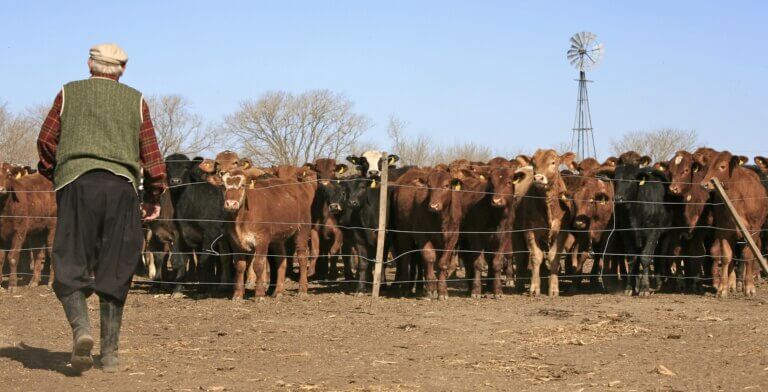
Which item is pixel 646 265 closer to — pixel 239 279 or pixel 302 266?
pixel 302 266

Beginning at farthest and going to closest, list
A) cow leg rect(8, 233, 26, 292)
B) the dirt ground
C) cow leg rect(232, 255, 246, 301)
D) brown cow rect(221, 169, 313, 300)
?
cow leg rect(8, 233, 26, 292) → cow leg rect(232, 255, 246, 301) → brown cow rect(221, 169, 313, 300) → the dirt ground

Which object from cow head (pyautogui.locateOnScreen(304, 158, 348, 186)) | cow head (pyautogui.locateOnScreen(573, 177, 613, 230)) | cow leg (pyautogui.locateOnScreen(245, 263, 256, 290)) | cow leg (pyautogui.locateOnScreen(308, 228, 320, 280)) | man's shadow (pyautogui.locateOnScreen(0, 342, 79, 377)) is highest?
cow head (pyautogui.locateOnScreen(304, 158, 348, 186))

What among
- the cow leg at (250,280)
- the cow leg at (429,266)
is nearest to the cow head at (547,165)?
the cow leg at (429,266)

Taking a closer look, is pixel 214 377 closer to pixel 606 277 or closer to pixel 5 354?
pixel 5 354

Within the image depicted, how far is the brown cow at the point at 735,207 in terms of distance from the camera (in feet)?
50.1

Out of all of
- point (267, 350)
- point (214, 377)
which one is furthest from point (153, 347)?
point (214, 377)

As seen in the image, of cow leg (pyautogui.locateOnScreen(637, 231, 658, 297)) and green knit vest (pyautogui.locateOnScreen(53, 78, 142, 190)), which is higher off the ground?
green knit vest (pyautogui.locateOnScreen(53, 78, 142, 190))

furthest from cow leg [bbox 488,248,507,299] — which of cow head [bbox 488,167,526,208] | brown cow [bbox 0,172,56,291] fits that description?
brown cow [bbox 0,172,56,291]

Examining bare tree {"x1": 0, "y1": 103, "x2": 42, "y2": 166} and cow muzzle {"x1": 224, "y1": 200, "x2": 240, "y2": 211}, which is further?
bare tree {"x1": 0, "y1": 103, "x2": 42, "y2": 166}

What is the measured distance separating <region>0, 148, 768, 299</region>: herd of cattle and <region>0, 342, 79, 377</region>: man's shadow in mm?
5208

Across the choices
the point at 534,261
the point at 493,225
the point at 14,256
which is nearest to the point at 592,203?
the point at 534,261

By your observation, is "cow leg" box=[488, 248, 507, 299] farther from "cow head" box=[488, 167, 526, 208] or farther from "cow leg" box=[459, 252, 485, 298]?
"cow head" box=[488, 167, 526, 208]

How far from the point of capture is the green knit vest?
25.1 ft

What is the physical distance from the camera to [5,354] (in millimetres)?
9117
